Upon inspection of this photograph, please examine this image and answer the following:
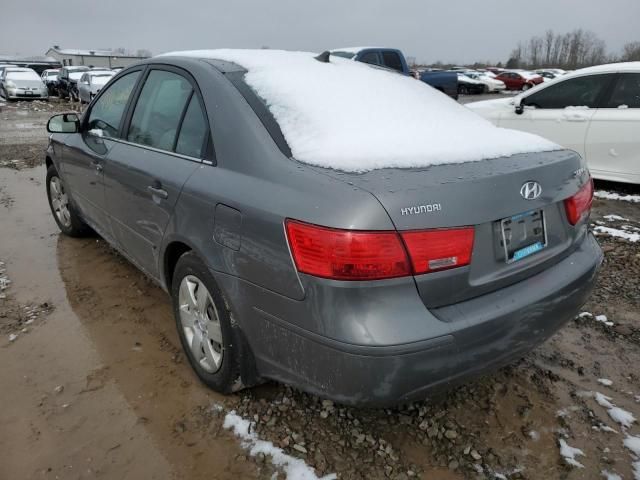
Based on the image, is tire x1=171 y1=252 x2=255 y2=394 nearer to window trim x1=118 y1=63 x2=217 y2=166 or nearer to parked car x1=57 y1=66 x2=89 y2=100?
window trim x1=118 y1=63 x2=217 y2=166

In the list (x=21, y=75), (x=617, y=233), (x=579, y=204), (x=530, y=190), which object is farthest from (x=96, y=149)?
(x=21, y=75)

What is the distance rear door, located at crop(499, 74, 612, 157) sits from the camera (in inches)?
235

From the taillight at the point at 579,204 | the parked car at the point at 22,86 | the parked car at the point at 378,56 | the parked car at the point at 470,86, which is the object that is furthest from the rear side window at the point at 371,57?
the parked car at the point at 470,86

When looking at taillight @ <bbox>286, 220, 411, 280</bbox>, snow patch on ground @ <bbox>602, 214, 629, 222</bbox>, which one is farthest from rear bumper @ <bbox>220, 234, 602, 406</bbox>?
snow patch on ground @ <bbox>602, 214, 629, 222</bbox>

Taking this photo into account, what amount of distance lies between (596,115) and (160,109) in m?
5.29

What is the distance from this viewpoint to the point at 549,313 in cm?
204

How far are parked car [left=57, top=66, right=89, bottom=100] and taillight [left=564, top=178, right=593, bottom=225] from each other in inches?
962

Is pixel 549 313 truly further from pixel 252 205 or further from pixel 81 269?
pixel 81 269

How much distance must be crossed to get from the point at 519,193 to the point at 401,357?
810 millimetres

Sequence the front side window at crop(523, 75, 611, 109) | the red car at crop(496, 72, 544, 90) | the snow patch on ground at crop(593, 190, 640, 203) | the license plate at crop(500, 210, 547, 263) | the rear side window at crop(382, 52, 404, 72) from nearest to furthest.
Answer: the license plate at crop(500, 210, 547, 263)
the snow patch on ground at crop(593, 190, 640, 203)
the front side window at crop(523, 75, 611, 109)
the rear side window at crop(382, 52, 404, 72)
the red car at crop(496, 72, 544, 90)

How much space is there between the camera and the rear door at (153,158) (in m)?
2.44

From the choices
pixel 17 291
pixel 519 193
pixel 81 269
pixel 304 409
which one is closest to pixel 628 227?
pixel 519 193

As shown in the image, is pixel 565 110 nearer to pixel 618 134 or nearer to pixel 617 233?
pixel 618 134

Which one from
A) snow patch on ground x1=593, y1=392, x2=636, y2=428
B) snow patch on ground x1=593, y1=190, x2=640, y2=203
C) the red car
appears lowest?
the red car
